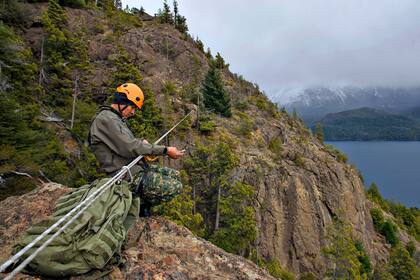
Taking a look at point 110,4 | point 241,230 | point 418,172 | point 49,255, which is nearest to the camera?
point 49,255

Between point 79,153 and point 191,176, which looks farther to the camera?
point 191,176

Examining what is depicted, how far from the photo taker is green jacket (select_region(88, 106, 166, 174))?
12.4 ft

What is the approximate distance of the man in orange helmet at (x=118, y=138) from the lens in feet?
12.4

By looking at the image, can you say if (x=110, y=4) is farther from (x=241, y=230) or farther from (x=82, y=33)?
(x=241, y=230)

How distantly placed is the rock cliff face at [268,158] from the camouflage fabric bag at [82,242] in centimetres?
2105

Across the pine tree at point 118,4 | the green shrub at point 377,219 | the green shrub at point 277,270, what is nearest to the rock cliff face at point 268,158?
the green shrub at point 277,270

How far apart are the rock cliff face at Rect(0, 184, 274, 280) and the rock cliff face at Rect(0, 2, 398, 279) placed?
19.8 meters

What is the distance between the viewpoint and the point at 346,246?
2303 cm

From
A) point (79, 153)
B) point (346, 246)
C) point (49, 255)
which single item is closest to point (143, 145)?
point (49, 255)

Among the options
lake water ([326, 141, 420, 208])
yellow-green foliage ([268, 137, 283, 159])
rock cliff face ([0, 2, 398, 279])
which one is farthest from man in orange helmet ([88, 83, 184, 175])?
lake water ([326, 141, 420, 208])

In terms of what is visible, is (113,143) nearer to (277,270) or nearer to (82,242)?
(82,242)

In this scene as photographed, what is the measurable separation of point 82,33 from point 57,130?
15.1m

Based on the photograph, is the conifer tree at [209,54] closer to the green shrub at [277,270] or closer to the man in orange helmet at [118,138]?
the green shrub at [277,270]

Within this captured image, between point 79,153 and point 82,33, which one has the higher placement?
point 82,33
